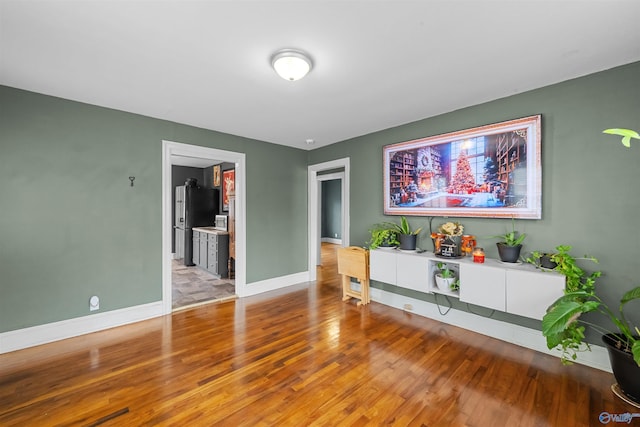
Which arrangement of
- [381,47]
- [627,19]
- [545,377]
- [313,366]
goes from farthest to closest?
[313,366], [545,377], [381,47], [627,19]

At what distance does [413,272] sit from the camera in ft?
10.3

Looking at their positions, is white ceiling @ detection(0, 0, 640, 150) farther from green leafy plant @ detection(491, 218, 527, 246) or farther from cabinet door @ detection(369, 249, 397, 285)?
cabinet door @ detection(369, 249, 397, 285)

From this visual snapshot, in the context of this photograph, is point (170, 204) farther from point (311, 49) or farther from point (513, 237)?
point (513, 237)

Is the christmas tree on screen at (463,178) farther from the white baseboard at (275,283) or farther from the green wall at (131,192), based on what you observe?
the white baseboard at (275,283)

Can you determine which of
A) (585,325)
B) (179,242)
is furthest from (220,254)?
(585,325)

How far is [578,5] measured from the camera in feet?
5.02

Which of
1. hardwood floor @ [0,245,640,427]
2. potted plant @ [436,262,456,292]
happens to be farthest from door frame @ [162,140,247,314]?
potted plant @ [436,262,456,292]

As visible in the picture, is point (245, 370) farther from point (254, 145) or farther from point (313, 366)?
point (254, 145)

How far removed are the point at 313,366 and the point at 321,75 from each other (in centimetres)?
251

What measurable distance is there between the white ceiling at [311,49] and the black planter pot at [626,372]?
218 centimetres

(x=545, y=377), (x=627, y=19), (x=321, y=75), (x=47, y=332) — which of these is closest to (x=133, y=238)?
(x=47, y=332)

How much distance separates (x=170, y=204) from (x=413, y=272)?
3.21 m

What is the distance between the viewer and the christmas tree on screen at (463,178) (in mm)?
2973

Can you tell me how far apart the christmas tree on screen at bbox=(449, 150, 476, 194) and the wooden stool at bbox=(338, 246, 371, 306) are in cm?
145
